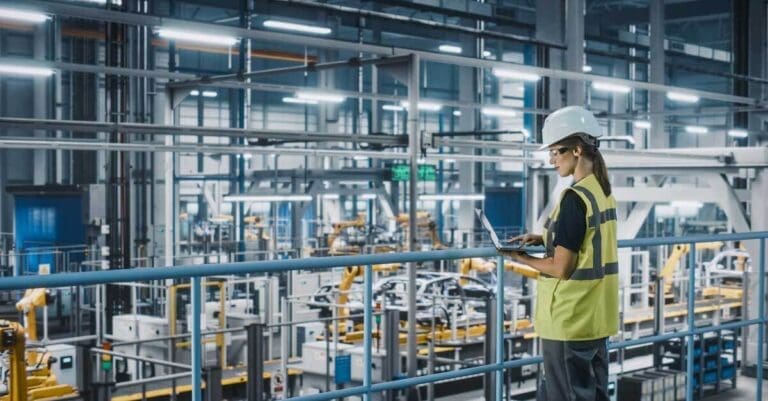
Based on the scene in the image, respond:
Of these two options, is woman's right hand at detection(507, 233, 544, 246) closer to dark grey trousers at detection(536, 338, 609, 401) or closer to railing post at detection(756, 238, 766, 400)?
dark grey trousers at detection(536, 338, 609, 401)

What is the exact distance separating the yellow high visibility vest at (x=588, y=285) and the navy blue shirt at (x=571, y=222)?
0.02 meters

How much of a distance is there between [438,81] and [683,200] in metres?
27.9

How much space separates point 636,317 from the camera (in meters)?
16.5

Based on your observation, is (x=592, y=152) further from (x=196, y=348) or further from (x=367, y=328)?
(x=196, y=348)

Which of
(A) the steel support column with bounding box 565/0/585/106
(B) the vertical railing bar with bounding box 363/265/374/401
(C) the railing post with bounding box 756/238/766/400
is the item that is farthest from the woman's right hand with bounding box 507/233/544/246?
(A) the steel support column with bounding box 565/0/585/106

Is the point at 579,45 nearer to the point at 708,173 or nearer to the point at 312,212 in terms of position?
the point at 708,173

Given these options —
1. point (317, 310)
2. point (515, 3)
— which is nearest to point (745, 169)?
point (317, 310)

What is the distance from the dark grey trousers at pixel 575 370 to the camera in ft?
12.1

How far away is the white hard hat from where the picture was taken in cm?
357

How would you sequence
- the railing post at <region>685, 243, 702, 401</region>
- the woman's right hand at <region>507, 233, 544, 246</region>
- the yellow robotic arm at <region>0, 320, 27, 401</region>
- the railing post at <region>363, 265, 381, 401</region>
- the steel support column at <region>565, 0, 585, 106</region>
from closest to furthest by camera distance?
the railing post at <region>363, 265, 381, 401</region>, the woman's right hand at <region>507, 233, 544, 246</region>, the railing post at <region>685, 243, 702, 401</region>, the yellow robotic arm at <region>0, 320, 27, 401</region>, the steel support column at <region>565, 0, 585, 106</region>

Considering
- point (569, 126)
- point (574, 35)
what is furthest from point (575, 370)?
point (574, 35)

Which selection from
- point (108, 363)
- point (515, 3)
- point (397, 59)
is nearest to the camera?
point (397, 59)

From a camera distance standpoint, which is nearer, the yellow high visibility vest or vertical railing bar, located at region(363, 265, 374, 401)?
the yellow high visibility vest

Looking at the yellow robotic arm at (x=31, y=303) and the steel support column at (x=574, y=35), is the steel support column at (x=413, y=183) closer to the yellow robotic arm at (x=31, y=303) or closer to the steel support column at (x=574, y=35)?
the yellow robotic arm at (x=31, y=303)
